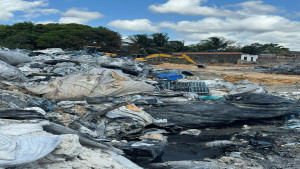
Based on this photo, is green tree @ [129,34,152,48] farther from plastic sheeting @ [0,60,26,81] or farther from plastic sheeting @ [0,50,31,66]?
plastic sheeting @ [0,60,26,81]

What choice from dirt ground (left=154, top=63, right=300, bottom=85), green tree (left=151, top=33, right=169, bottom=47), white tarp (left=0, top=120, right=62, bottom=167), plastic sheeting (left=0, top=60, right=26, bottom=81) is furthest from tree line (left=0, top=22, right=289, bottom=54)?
white tarp (left=0, top=120, right=62, bottom=167)

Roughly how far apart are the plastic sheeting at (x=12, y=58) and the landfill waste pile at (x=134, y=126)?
146 cm

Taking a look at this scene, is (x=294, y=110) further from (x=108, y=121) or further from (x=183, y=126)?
(x=108, y=121)

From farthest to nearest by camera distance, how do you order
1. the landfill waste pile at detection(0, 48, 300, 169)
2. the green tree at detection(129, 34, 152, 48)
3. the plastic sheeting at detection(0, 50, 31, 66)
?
the green tree at detection(129, 34, 152, 48)
the plastic sheeting at detection(0, 50, 31, 66)
the landfill waste pile at detection(0, 48, 300, 169)

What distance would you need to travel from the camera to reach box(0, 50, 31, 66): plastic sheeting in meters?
8.42

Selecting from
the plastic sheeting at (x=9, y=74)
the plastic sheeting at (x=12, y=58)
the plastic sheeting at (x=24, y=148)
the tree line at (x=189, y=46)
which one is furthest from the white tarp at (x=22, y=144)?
the tree line at (x=189, y=46)

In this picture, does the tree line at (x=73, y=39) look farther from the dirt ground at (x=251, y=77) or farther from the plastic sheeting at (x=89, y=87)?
the plastic sheeting at (x=89, y=87)

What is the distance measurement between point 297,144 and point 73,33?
21.2 m

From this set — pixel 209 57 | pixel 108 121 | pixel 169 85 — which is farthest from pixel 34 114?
pixel 209 57

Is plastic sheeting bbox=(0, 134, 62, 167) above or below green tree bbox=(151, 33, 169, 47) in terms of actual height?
below

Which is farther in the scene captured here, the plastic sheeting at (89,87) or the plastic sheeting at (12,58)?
the plastic sheeting at (12,58)

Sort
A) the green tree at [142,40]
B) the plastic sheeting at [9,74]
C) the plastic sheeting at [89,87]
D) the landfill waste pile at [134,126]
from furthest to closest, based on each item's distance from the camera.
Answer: the green tree at [142,40] → the plastic sheeting at [9,74] → the plastic sheeting at [89,87] → the landfill waste pile at [134,126]

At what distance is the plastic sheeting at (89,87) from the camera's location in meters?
5.88

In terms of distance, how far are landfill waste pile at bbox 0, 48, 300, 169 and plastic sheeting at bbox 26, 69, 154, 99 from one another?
21mm
